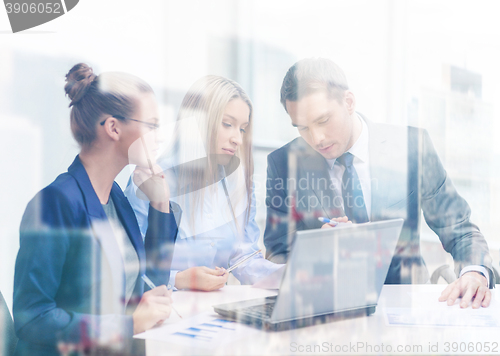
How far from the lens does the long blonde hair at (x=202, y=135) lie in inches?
53.1

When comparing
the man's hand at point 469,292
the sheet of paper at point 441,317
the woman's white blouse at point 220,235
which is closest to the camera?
the sheet of paper at point 441,317

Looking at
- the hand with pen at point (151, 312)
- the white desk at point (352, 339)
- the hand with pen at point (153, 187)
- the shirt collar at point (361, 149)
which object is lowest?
the white desk at point (352, 339)

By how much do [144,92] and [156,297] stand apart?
2.02ft

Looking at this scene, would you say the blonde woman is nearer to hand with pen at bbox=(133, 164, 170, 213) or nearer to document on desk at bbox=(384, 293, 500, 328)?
hand with pen at bbox=(133, 164, 170, 213)

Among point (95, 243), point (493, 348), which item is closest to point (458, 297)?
point (493, 348)

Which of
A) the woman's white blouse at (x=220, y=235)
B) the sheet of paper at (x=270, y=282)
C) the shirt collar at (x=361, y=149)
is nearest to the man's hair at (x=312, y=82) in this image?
the shirt collar at (x=361, y=149)

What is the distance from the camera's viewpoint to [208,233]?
53.4 inches

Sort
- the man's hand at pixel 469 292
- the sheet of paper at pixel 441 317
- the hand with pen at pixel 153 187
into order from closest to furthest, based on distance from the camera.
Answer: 1. the sheet of paper at pixel 441 317
2. the man's hand at pixel 469 292
3. the hand with pen at pixel 153 187

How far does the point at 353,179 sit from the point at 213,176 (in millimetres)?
539

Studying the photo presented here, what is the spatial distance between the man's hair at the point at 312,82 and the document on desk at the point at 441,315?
2.80ft

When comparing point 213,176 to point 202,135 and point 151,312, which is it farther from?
point 151,312

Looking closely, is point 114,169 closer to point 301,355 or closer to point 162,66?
point 301,355

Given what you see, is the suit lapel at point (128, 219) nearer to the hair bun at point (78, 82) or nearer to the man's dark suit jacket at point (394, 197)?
the hair bun at point (78, 82)

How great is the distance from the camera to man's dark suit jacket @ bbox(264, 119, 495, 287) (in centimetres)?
131
